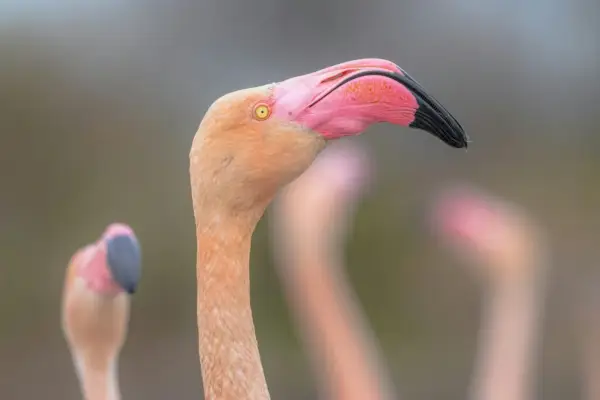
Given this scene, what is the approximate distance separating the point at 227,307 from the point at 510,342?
1139 mm

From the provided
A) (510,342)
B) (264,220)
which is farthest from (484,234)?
(264,220)

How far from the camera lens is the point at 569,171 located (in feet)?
16.0

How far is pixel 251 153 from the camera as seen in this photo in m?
0.80

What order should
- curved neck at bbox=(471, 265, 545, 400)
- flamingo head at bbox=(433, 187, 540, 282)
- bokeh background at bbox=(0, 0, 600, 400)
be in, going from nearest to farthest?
curved neck at bbox=(471, 265, 545, 400), flamingo head at bbox=(433, 187, 540, 282), bokeh background at bbox=(0, 0, 600, 400)

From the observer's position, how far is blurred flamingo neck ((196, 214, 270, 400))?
0.83 m

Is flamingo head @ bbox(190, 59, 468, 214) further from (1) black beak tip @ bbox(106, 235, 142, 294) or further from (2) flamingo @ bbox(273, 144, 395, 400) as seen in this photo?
(2) flamingo @ bbox(273, 144, 395, 400)

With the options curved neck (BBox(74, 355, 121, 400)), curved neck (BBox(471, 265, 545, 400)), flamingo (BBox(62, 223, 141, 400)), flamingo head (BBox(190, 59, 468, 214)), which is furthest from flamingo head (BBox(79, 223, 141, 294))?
curved neck (BBox(471, 265, 545, 400))

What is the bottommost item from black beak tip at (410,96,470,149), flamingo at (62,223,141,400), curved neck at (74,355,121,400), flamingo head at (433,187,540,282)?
curved neck at (74,355,121,400)

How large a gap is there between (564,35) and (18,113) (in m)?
3.68

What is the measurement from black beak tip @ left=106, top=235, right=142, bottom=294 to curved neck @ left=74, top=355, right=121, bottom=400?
27cm

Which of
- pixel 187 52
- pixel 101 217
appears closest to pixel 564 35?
pixel 187 52

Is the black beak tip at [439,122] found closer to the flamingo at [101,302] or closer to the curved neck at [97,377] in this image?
the flamingo at [101,302]

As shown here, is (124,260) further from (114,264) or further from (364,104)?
(364,104)

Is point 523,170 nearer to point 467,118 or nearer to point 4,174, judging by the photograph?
point 467,118
